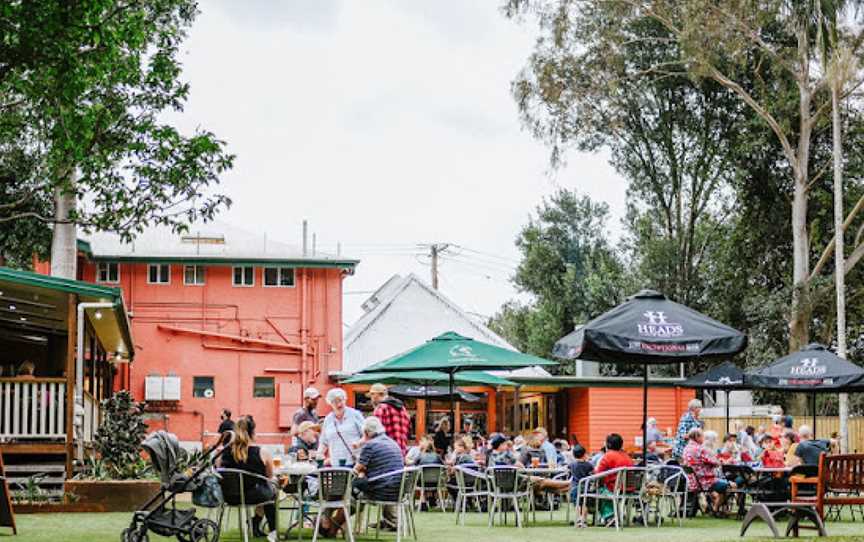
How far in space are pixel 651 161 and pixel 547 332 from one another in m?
13.0

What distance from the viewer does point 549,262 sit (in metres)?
52.9

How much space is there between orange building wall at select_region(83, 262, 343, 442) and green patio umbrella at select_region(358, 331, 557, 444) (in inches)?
689

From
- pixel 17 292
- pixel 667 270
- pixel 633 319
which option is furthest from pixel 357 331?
pixel 633 319

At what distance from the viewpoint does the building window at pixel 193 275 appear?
121ft

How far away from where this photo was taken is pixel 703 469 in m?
16.3

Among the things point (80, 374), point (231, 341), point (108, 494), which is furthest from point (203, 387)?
point (108, 494)

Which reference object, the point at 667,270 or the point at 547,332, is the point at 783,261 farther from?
the point at 547,332

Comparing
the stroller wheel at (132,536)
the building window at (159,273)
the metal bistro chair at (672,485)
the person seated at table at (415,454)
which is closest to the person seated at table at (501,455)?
the person seated at table at (415,454)

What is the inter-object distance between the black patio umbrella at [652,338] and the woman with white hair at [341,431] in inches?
108

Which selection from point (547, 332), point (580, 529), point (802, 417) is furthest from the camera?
point (547, 332)

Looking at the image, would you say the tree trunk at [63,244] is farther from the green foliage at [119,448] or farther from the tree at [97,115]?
the green foliage at [119,448]

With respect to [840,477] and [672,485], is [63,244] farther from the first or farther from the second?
[840,477]

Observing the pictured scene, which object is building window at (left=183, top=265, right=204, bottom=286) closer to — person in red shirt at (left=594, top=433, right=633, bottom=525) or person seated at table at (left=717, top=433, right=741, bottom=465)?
person seated at table at (left=717, top=433, right=741, bottom=465)

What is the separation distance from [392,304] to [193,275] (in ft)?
20.8
